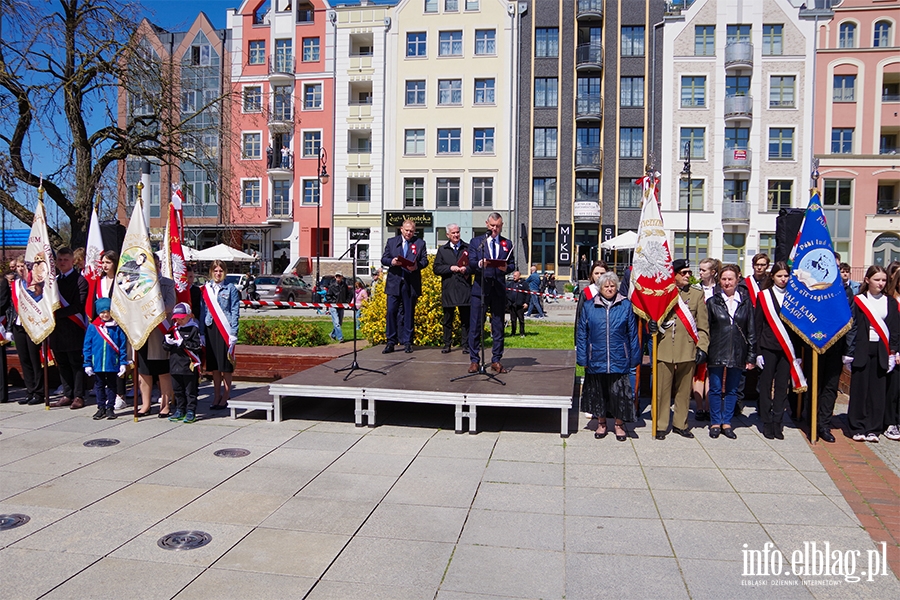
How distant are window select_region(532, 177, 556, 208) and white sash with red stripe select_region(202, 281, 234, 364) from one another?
129 feet

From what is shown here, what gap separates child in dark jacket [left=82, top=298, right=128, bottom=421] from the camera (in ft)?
30.8

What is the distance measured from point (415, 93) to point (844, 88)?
26.7m

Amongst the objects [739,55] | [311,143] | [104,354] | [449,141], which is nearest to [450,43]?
[449,141]

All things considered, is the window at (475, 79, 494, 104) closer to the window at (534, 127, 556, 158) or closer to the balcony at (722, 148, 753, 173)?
the window at (534, 127, 556, 158)

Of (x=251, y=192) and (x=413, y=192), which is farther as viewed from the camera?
(x=251, y=192)

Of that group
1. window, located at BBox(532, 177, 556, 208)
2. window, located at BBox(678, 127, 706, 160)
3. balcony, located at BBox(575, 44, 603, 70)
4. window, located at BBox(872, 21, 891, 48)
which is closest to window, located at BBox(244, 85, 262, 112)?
window, located at BBox(532, 177, 556, 208)

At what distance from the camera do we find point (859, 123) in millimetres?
44781

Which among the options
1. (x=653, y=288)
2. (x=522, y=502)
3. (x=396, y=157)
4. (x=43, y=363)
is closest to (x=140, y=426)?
(x=43, y=363)

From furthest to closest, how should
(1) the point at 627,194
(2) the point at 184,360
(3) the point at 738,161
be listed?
(1) the point at 627,194 < (3) the point at 738,161 < (2) the point at 184,360

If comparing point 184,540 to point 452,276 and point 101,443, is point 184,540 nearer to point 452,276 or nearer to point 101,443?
point 101,443

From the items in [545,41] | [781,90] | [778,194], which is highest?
[545,41]

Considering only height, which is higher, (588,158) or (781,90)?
(781,90)

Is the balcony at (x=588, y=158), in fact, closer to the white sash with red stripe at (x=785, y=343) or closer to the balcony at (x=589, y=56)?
the balcony at (x=589, y=56)

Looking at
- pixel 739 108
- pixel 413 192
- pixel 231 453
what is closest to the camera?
pixel 231 453
